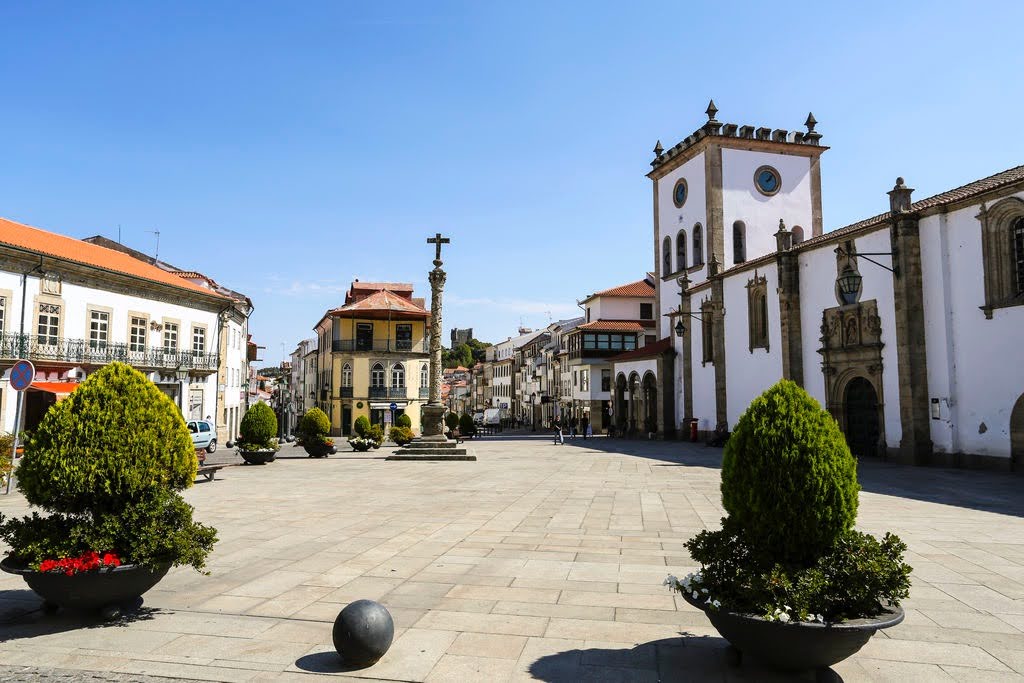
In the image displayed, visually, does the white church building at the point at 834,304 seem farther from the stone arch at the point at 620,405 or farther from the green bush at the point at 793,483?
the green bush at the point at 793,483

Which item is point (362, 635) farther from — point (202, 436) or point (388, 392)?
point (388, 392)

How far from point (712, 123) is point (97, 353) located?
35.3 meters

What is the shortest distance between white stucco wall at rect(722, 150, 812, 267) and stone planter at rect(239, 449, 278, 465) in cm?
2898

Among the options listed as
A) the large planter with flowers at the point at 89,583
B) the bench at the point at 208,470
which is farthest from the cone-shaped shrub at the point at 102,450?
the bench at the point at 208,470

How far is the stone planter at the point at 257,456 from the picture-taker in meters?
24.1

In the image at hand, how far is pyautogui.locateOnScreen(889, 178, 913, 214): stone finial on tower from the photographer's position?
955 inches

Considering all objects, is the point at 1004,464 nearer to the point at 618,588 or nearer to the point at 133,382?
the point at 618,588

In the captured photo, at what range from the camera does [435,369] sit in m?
27.9

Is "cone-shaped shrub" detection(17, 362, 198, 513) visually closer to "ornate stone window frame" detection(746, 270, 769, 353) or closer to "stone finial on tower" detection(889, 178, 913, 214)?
"stone finial on tower" detection(889, 178, 913, 214)

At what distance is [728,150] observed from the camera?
139 ft

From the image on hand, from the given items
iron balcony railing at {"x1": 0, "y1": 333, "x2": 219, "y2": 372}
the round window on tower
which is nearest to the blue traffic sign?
iron balcony railing at {"x1": 0, "y1": 333, "x2": 219, "y2": 372}

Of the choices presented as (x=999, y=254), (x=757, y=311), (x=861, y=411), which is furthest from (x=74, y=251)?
(x=999, y=254)

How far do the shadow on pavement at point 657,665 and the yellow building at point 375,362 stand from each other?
50.1 metres

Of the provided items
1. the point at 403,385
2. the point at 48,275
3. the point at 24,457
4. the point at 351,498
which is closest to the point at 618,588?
the point at 24,457
